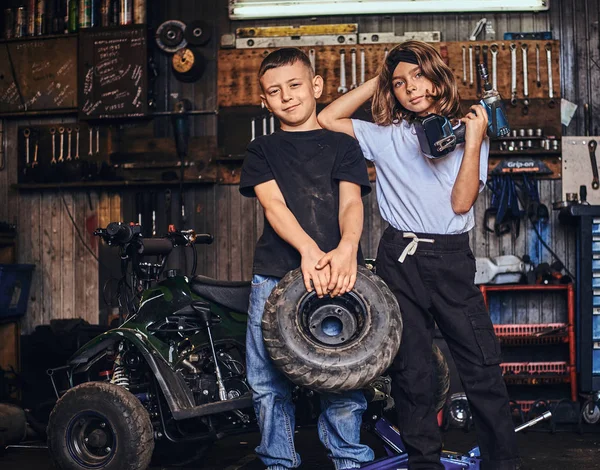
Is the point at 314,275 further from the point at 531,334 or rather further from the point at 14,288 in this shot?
the point at 14,288

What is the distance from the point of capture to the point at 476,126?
2461 millimetres

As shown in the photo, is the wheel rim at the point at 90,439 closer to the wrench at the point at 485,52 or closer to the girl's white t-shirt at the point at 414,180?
the girl's white t-shirt at the point at 414,180

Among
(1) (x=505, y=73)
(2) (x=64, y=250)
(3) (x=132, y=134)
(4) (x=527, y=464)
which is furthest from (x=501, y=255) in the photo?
(2) (x=64, y=250)

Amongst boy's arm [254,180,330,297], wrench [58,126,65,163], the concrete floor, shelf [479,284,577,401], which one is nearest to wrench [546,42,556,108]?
shelf [479,284,577,401]

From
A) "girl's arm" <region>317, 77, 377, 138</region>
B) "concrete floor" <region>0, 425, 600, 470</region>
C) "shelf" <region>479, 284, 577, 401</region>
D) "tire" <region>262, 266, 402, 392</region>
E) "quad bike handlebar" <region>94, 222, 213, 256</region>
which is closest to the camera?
"tire" <region>262, 266, 402, 392</region>

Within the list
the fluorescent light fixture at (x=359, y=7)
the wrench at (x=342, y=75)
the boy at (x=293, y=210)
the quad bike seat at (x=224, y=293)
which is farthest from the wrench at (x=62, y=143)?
the boy at (x=293, y=210)

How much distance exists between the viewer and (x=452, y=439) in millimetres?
4090

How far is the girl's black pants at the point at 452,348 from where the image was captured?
247cm

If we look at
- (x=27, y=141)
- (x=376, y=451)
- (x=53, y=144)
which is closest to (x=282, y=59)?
(x=376, y=451)

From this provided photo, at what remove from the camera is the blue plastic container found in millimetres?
5023

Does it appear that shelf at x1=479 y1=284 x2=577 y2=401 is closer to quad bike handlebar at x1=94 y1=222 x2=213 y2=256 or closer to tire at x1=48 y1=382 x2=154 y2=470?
quad bike handlebar at x1=94 y1=222 x2=213 y2=256

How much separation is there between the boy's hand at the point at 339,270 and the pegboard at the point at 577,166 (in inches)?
120

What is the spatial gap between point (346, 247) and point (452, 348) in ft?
1.63

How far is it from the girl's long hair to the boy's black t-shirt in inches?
8.2
